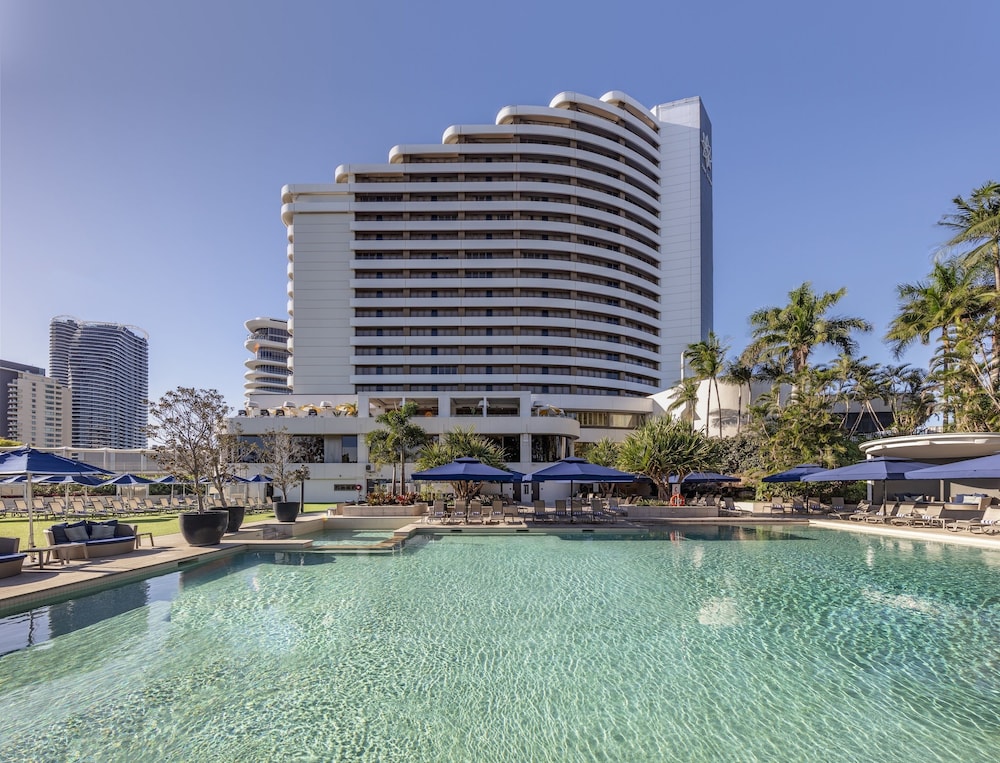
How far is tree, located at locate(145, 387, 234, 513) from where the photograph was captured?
51.1 ft

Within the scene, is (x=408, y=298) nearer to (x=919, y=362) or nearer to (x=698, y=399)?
(x=698, y=399)

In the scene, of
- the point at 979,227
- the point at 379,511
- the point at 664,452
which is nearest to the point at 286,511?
the point at 379,511

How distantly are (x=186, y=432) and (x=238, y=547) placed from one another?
12.7 ft

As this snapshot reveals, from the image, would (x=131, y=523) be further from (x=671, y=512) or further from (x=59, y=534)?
(x=671, y=512)

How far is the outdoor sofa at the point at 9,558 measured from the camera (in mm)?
10070

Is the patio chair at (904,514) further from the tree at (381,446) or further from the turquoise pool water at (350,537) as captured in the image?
the tree at (381,446)

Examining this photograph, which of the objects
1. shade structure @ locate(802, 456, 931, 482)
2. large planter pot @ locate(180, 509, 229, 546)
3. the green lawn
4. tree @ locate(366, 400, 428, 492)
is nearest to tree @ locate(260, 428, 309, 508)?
the green lawn

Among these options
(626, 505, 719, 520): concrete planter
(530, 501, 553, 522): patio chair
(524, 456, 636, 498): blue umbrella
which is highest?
(524, 456, 636, 498): blue umbrella

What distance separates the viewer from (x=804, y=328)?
32281 millimetres

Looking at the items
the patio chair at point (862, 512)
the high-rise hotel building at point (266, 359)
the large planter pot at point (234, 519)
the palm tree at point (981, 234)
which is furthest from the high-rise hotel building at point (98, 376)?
the palm tree at point (981, 234)

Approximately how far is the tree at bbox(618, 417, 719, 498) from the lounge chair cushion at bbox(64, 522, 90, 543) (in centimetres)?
2033

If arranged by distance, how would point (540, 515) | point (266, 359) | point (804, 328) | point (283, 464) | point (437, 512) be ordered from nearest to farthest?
point (437, 512)
point (540, 515)
point (283, 464)
point (804, 328)
point (266, 359)

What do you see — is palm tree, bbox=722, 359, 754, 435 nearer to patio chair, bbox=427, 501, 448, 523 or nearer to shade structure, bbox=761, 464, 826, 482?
shade structure, bbox=761, 464, 826, 482

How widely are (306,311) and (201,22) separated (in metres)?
45.5
